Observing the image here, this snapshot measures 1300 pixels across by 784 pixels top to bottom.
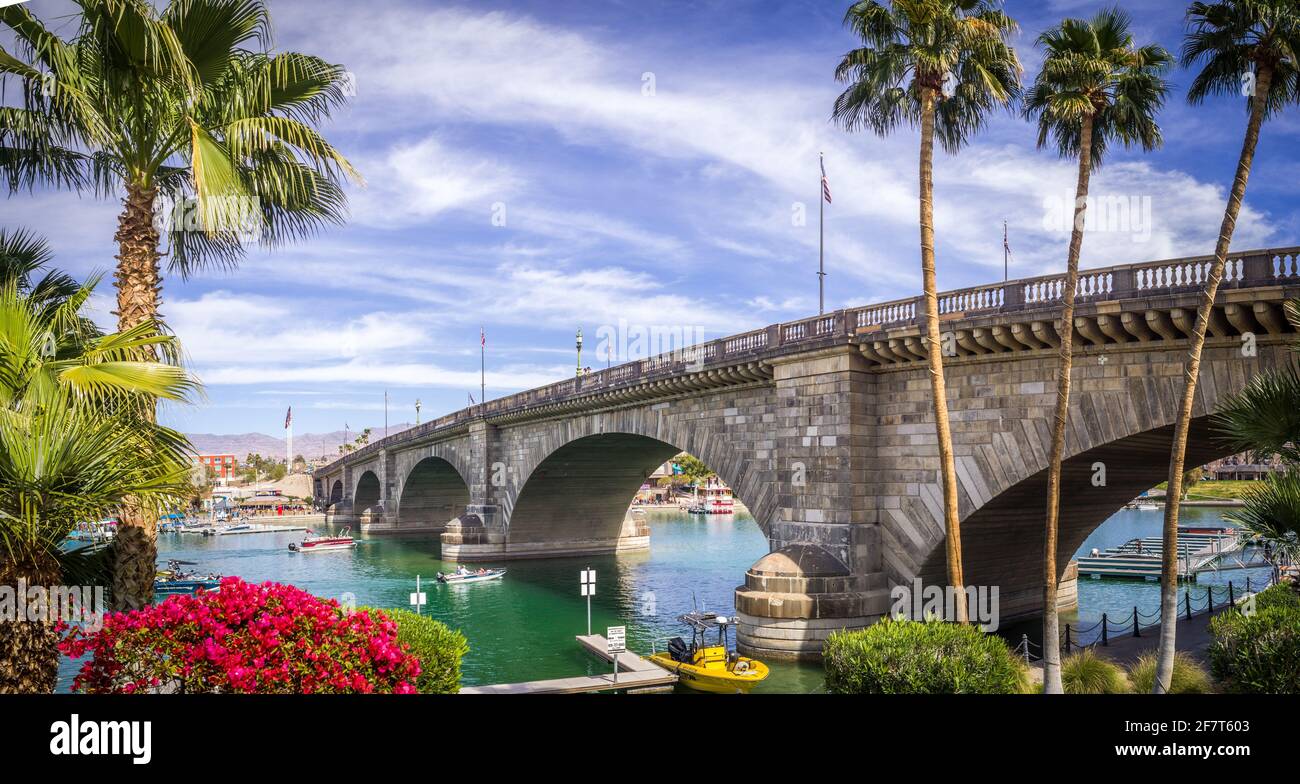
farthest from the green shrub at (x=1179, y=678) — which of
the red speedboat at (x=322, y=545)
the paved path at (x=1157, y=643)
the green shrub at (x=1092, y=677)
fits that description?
the red speedboat at (x=322, y=545)

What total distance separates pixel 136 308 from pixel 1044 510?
25110mm

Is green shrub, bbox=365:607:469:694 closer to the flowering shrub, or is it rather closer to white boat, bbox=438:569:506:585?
the flowering shrub

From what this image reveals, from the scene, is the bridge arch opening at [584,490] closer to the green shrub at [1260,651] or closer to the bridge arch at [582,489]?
the bridge arch at [582,489]

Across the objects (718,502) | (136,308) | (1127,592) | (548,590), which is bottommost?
(718,502)

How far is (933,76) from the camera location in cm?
1950

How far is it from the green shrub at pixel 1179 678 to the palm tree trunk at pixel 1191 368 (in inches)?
19.9

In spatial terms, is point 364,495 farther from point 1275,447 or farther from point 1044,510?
point 1275,447

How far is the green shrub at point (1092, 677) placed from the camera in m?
18.4

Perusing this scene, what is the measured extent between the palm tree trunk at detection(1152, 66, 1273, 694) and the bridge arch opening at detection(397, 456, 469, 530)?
71.4 metres

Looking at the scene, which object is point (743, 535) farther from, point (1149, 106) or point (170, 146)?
point (170, 146)

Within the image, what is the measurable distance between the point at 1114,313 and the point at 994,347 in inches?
139

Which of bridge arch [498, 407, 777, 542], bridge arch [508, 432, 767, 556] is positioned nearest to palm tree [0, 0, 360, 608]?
bridge arch [498, 407, 777, 542]

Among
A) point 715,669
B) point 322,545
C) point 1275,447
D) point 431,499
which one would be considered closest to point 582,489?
point 322,545
